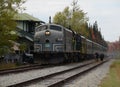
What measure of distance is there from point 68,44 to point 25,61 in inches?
245

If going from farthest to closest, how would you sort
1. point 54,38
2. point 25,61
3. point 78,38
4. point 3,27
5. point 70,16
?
point 70,16
point 78,38
point 25,61
point 54,38
point 3,27

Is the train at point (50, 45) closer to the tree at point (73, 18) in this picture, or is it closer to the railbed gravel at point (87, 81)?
the railbed gravel at point (87, 81)

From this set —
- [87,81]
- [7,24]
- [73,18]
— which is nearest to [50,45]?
[7,24]

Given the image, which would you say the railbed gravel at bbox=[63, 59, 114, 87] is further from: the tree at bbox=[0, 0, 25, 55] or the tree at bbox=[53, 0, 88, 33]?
the tree at bbox=[53, 0, 88, 33]

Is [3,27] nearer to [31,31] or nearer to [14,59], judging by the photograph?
[14,59]

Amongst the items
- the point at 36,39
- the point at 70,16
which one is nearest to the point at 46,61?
the point at 36,39

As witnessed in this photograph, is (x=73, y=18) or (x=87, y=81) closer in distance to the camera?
(x=87, y=81)

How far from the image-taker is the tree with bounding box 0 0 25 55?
34.2 m

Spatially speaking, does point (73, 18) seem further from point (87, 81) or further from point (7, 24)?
point (87, 81)

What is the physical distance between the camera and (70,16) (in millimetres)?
88375

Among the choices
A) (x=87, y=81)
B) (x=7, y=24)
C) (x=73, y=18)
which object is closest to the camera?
(x=87, y=81)

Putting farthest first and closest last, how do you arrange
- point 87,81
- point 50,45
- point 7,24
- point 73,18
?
point 73,18
point 50,45
point 7,24
point 87,81

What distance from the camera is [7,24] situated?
113 feet

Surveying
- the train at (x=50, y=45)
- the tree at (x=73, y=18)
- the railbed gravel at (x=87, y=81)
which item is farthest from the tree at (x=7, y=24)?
the tree at (x=73, y=18)
